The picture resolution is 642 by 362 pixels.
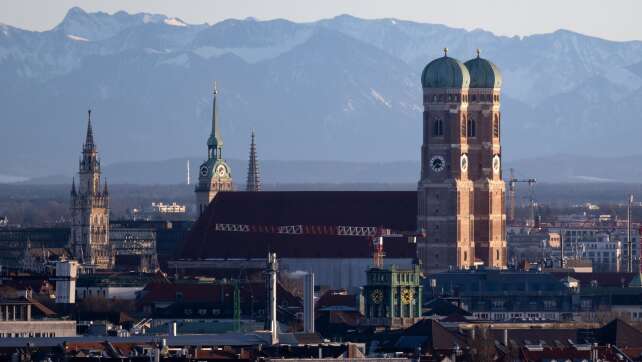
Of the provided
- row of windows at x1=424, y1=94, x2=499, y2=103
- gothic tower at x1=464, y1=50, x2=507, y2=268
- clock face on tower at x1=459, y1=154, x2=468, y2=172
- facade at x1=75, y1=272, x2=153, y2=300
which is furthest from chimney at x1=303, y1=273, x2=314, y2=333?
gothic tower at x1=464, y1=50, x2=507, y2=268

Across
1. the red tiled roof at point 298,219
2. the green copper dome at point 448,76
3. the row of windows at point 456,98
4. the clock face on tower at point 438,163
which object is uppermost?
the green copper dome at point 448,76

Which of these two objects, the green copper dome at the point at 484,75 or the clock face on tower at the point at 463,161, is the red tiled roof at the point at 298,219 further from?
the green copper dome at the point at 484,75

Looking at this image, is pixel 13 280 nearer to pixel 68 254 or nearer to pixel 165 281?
pixel 165 281

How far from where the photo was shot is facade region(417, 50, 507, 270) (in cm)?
15088

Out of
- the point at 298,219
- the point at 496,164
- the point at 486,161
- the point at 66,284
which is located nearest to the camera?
the point at 66,284

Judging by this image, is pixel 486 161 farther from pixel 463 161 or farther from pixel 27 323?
pixel 27 323

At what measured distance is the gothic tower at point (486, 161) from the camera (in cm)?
15162

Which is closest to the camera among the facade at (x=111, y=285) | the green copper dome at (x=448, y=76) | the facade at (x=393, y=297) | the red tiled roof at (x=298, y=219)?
the facade at (x=393, y=297)

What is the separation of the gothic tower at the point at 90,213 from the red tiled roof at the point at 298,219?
61.8ft

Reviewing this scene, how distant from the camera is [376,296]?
112500mm

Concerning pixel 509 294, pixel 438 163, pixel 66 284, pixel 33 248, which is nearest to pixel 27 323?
pixel 66 284

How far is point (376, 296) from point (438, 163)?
39146 mm

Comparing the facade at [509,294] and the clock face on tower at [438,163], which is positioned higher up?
the clock face on tower at [438,163]

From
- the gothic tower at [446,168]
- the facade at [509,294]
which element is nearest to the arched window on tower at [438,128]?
the gothic tower at [446,168]
